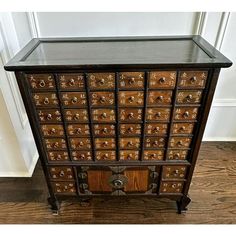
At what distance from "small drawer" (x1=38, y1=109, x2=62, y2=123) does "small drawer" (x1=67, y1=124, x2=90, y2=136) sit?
61 millimetres

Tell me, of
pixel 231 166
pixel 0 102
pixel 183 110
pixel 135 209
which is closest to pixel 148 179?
pixel 135 209

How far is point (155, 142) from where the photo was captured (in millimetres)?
1048

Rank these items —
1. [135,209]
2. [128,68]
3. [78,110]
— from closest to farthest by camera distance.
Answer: [128,68] < [78,110] < [135,209]

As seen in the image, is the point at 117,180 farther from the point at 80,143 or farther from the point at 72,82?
the point at 72,82

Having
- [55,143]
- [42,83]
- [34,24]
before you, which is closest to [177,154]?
[55,143]

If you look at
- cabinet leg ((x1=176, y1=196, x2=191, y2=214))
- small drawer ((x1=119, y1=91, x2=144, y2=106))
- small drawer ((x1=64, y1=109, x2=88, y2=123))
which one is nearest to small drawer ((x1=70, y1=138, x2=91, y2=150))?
small drawer ((x1=64, y1=109, x2=88, y2=123))

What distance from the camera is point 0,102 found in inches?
49.1

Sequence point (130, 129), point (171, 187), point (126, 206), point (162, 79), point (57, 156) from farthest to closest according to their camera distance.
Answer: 1. point (126, 206)
2. point (171, 187)
3. point (57, 156)
4. point (130, 129)
5. point (162, 79)

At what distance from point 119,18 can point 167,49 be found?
370mm

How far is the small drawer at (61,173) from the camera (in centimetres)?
114

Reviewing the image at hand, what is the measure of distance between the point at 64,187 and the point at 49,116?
456 mm

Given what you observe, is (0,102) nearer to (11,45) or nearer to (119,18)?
(11,45)

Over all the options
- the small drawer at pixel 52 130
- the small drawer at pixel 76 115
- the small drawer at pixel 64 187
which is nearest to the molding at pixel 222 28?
the small drawer at pixel 76 115

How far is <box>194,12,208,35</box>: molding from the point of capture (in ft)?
3.99
